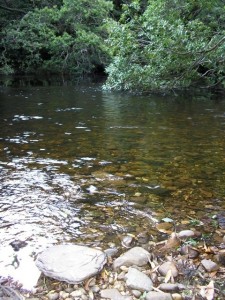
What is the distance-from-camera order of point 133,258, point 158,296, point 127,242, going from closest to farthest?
point 158,296
point 133,258
point 127,242

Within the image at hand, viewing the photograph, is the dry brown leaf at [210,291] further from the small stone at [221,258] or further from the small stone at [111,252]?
the small stone at [111,252]

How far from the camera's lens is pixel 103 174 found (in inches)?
221

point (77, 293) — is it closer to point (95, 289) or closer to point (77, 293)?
point (77, 293)

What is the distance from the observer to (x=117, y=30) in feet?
26.8

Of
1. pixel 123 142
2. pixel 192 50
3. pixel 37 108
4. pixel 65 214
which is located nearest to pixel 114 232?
pixel 65 214

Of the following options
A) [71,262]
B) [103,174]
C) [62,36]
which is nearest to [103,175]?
[103,174]

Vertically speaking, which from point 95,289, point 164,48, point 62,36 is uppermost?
point 62,36

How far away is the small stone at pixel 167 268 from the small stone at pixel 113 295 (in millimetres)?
459

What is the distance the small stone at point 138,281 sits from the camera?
9.68ft

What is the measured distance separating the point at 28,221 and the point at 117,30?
5.52 m

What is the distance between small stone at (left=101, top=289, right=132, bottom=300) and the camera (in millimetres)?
2842

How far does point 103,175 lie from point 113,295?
2.79 m

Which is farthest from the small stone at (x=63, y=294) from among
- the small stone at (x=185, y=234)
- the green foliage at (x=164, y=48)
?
the green foliage at (x=164, y=48)

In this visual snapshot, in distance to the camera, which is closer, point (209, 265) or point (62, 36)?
point (209, 265)
